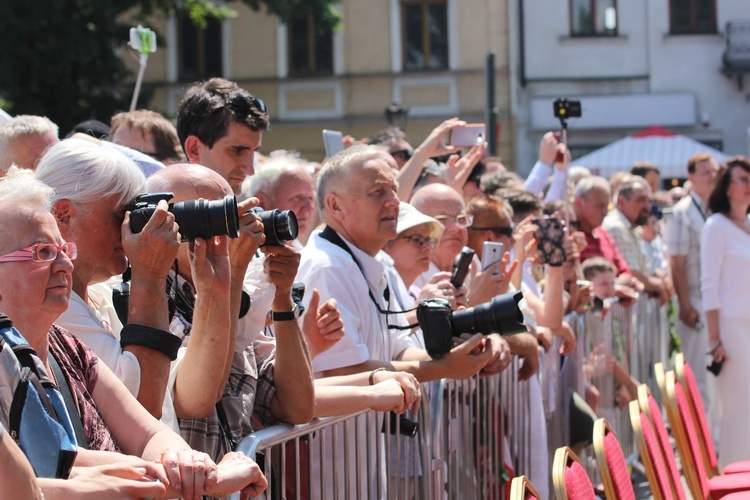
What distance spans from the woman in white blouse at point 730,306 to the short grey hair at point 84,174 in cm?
505

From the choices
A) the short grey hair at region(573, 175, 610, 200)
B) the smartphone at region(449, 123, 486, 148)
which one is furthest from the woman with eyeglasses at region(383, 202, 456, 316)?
the short grey hair at region(573, 175, 610, 200)

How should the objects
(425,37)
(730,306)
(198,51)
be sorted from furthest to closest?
1. (198,51)
2. (425,37)
3. (730,306)

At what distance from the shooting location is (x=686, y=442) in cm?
446

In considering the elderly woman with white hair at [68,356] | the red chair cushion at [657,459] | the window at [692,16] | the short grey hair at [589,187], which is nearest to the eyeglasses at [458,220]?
the red chair cushion at [657,459]

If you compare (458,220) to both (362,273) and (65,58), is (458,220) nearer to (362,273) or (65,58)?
(362,273)

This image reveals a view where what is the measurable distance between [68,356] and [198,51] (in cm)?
2071

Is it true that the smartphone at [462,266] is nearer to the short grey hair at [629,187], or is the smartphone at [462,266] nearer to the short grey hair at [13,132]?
the short grey hair at [13,132]

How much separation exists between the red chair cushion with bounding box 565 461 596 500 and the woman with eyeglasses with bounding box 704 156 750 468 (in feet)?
13.5

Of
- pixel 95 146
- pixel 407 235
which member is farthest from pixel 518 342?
pixel 95 146

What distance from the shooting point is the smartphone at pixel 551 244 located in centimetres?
535

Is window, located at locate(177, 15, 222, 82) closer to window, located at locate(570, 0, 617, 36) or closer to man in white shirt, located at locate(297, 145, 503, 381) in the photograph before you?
window, located at locate(570, 0, 617, 36)

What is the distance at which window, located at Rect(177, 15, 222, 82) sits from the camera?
22391 millimetres

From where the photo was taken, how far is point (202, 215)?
279cm

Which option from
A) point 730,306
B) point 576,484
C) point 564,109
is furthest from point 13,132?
point 730,306
